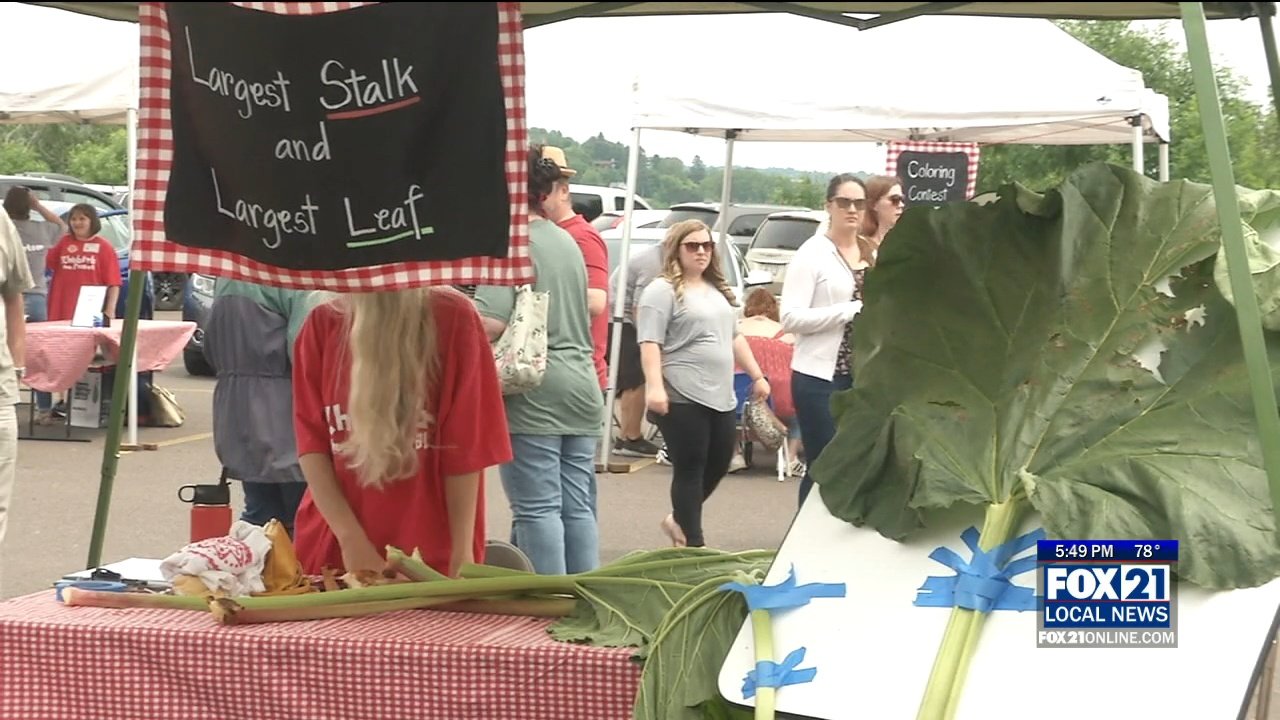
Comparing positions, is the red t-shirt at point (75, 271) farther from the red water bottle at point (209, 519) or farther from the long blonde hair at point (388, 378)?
the long blonde hair at point (388, 378)

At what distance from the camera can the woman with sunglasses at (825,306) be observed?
653 cm

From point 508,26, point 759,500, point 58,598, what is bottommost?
point 759,500

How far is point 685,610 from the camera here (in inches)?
103

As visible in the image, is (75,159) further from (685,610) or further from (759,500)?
Result: (685,610)

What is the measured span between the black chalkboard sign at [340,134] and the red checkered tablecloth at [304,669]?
0.71 meters

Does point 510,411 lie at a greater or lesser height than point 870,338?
lesser

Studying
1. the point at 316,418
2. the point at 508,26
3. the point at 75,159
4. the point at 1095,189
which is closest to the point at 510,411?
the point at 316,418

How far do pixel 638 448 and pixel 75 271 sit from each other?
14.8ft

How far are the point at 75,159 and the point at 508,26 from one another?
148 feet

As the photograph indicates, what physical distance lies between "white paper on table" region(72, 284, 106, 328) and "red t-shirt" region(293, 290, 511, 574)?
792 cm

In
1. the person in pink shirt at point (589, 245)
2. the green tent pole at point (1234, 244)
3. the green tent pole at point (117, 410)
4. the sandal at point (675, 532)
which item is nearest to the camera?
the green tent pole at point (1234, 244)

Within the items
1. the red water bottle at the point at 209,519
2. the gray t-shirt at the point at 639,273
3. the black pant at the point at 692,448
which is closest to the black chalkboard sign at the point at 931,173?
the gray t-shirt at the point at 639,273

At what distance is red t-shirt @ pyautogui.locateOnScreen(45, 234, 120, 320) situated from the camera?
37.6 ft

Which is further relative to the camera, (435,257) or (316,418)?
(316,418)
